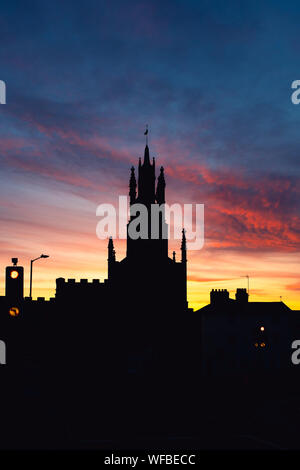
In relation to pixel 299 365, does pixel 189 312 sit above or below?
above

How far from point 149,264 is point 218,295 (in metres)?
15.0

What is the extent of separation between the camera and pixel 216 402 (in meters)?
35.1

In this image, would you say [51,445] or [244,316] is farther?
[244,316]

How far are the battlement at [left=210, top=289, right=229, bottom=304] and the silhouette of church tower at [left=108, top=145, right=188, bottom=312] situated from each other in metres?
5.29

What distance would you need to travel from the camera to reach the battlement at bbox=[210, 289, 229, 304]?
72.0 meters

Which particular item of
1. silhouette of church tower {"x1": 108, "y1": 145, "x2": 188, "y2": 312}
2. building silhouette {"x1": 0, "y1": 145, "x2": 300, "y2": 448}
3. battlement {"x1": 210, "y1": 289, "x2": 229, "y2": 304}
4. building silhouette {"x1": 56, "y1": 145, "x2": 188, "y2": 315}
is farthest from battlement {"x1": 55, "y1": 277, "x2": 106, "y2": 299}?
battlement {"x1": 210, "y1": 289, "x2": 229, "y2": 304}

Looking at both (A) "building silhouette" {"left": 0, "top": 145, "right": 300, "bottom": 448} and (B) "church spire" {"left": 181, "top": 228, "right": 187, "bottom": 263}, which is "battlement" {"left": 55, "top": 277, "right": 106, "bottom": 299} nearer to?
(A) "building silhouette" {"left": 0, "top": 145, "right": 300, "bottom": 448}

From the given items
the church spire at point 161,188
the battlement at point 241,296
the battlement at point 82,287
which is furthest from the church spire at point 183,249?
the battlement at point 82,287

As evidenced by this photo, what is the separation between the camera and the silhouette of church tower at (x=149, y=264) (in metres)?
79.6

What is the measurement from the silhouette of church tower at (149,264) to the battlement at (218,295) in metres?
5.29

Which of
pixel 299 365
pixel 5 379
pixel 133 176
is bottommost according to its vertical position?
pixel 299 365
